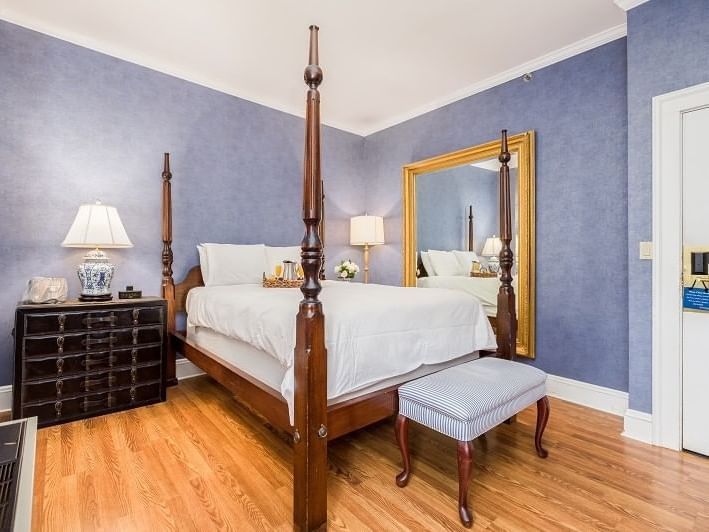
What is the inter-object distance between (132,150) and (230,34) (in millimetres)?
1236

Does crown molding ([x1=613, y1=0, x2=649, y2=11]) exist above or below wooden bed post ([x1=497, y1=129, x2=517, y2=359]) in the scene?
above

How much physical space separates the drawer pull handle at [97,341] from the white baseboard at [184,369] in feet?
2.65

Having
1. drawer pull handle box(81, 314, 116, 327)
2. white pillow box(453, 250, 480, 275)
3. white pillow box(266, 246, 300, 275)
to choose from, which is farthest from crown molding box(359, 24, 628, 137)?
drawer pull handle box(81, 314, 116, 327)

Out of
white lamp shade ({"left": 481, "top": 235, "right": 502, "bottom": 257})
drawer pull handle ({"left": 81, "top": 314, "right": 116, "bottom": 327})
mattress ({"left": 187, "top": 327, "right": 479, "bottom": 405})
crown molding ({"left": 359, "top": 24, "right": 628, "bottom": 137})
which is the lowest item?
mattress ({"left": 187, "top": 327, "right": 479, "bottom": 405})

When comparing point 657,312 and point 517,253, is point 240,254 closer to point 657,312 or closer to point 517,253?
point 517,253

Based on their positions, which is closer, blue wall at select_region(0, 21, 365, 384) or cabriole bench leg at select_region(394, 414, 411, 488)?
cabriole bench leg at select_region(394, 414, 411, 488)

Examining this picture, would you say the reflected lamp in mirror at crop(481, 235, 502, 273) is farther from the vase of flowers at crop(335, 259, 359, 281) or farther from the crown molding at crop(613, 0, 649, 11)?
the crown molding at crop(613, 0, 649, 11)

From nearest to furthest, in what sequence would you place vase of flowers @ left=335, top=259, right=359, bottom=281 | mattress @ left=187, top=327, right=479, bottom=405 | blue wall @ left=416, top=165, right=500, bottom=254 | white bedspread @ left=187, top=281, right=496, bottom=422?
1. white bedspread @ left=187, top=281, right=496, bottom=422
2. mattress @ left=187, top=327, right=479, bottom=405
3. blue wall @ left=416, top=165, right=500, bottom=254
4. vase of flowers @ left=335, top=259, right=359, bottom=281

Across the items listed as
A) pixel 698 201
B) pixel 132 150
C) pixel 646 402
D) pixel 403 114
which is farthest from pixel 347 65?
pixel 646 402

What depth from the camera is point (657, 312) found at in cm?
222

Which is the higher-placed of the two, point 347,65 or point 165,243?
point 347,65

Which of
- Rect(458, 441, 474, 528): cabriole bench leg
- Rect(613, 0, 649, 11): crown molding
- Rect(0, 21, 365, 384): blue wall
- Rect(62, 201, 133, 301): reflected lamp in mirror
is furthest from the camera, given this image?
Rect(0, 21, 365, 384): blue wall

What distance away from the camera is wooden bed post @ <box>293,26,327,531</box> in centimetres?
142

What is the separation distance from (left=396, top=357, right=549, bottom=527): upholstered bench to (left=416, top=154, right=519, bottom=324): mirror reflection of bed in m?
1.43
